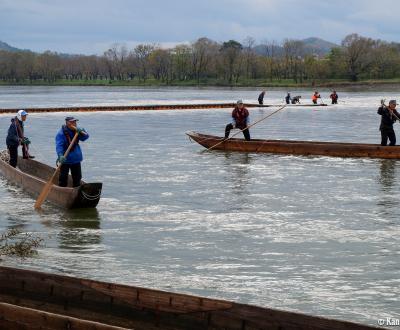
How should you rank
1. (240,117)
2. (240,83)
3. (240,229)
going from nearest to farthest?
(240,229), (240,117), (240,83)

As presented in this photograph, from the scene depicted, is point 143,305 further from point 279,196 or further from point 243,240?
point 279,196

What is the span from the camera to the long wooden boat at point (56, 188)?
13852mm

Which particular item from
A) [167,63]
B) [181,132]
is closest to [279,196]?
[181,132]

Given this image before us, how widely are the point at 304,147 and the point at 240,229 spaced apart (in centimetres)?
1144

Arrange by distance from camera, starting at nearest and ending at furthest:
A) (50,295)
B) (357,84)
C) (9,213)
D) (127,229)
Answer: (50,295) < (127,229) < (9,213) < (357,84)

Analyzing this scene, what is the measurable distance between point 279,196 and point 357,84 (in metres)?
121

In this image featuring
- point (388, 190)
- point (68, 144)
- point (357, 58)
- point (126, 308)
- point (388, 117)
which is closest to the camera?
point (126, 308)

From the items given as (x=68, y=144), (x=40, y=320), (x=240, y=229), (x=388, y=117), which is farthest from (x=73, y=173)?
(x=388, y=117)

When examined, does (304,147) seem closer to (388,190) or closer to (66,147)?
(388,190)

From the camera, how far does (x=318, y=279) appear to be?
967 centimetres

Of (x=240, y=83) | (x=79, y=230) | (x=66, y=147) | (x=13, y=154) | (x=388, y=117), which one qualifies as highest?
(x=240, y=83)

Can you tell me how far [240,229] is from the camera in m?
12.7

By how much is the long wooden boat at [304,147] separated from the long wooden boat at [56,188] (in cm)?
799

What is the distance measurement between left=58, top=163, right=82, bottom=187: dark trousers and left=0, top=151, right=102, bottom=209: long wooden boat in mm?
171
